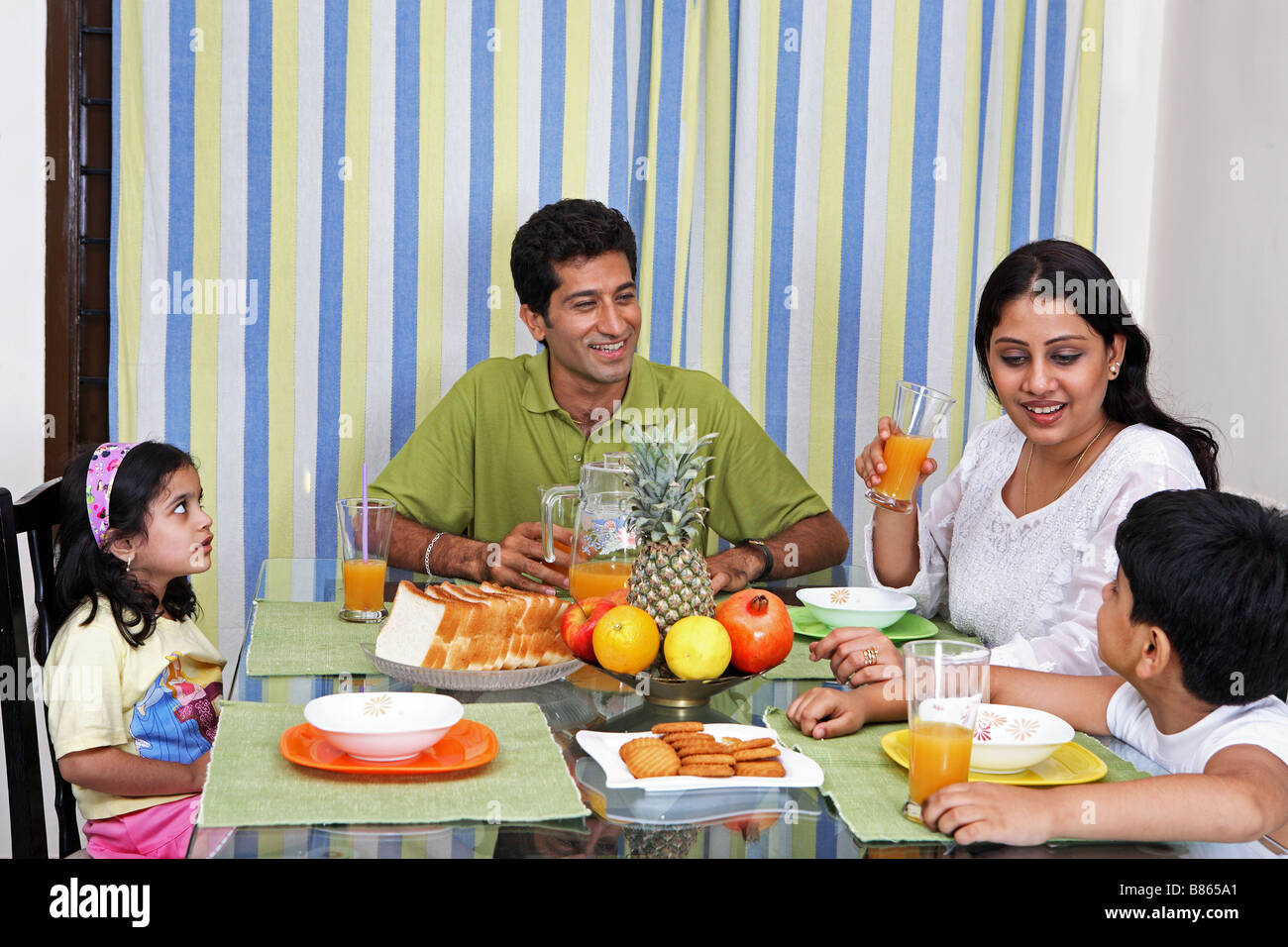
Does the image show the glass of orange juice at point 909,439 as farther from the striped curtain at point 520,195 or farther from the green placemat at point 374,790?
the striped curtain at point 520,195

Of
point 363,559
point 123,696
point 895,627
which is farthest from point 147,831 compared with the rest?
point 895,627

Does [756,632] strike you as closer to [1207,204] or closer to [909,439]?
[909,439]

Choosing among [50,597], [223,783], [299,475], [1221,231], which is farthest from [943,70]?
[223,783]

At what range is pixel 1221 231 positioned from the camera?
280 centimetres

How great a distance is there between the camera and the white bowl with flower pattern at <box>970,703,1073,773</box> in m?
1.27

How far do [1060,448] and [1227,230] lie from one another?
108 centimetres

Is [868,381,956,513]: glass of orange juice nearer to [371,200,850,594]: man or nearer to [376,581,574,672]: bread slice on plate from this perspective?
[371,200,850,594]: man

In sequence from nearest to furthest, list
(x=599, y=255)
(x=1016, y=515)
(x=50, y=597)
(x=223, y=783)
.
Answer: (x=223, y=783), (x=50, y=597), (x=1016, y=515), (x=599, y=255)

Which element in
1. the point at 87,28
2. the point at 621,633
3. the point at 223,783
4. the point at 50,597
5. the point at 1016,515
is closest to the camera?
the point at 223,783

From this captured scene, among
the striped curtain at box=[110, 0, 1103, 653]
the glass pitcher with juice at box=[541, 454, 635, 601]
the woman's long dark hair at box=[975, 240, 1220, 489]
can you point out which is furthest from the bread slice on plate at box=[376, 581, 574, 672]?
the striped curtain at box=[110, 0, 1103, 653]

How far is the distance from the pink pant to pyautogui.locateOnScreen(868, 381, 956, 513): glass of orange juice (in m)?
1.20

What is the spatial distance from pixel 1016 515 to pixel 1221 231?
117 centimetres
